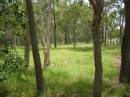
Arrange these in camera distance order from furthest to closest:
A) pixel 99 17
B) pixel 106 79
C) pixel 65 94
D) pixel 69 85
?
pixel 106 79 → pixel 69 85 → pixel 65 94 → pixel 99 17

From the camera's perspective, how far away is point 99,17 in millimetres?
10773

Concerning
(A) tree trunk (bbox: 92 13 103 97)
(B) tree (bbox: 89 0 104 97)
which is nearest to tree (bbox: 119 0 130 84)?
(A) tree trunk (bbox: 92 13 103 97)

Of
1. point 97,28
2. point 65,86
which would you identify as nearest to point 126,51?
point 65,86

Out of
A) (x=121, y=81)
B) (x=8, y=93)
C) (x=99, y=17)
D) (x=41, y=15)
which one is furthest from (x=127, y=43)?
(x=41, y=15)

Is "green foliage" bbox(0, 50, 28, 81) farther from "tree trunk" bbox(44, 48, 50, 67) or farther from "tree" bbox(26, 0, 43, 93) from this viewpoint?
A: "tree trunk" bbox(44, 48, 50, 67)

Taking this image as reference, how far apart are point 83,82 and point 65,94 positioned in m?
2.26

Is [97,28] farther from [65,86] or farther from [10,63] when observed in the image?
[65,86]

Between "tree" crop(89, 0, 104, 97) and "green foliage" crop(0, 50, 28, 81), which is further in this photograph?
"green foliage" crop(0, 50, 28, 81)

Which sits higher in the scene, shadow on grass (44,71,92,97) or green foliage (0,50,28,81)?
green foliage (0,50,28,81)

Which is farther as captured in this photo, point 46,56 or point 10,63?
point 46,56

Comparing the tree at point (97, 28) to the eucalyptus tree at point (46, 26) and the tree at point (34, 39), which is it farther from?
the eucalyptus tree at point (46, 26)

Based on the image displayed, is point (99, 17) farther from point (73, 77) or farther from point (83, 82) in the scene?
point (73, 77)

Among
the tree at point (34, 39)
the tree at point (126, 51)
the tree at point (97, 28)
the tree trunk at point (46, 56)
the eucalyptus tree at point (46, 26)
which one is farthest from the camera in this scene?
the tree trunk at point (46, 56)

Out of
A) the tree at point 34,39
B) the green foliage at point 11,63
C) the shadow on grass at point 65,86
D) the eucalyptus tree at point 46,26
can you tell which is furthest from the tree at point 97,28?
the eucalyptus tree at point 46,26
